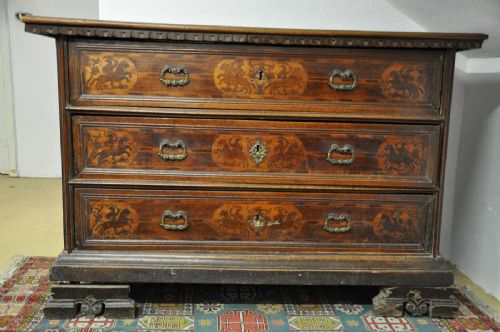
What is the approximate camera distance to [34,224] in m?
3.04

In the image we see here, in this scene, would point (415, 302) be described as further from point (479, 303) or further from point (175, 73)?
point (175, 73)

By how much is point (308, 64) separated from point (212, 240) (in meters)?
0.74

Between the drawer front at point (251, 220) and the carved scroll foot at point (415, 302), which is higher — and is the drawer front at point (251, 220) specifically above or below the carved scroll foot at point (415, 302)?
above

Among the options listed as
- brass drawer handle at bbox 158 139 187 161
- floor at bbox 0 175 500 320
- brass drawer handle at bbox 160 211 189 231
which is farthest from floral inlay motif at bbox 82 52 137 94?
floor at bbox 0 175 500 320

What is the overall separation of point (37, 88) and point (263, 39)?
3.27 meters

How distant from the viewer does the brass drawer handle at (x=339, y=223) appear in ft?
6.15

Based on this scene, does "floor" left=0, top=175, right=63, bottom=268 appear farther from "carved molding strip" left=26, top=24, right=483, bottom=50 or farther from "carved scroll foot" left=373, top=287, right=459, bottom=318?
"carved scroll foot" left=373, top=287, right=459, bottom=318

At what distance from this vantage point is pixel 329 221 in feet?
6.17

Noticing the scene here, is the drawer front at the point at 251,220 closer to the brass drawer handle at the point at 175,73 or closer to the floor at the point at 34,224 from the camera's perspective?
the brass drawer handle at the point at 175,73

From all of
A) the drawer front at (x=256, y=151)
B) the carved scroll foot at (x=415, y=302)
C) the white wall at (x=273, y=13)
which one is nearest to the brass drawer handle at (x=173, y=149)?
the drawer front at (x=256, y=151)

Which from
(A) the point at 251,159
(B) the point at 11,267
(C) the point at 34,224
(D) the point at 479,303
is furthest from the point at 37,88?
(D) the point at 479,303

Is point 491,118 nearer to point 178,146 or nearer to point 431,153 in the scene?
point 431,153

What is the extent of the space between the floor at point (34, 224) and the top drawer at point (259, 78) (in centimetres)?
95

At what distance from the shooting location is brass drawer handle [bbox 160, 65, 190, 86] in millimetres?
1757
